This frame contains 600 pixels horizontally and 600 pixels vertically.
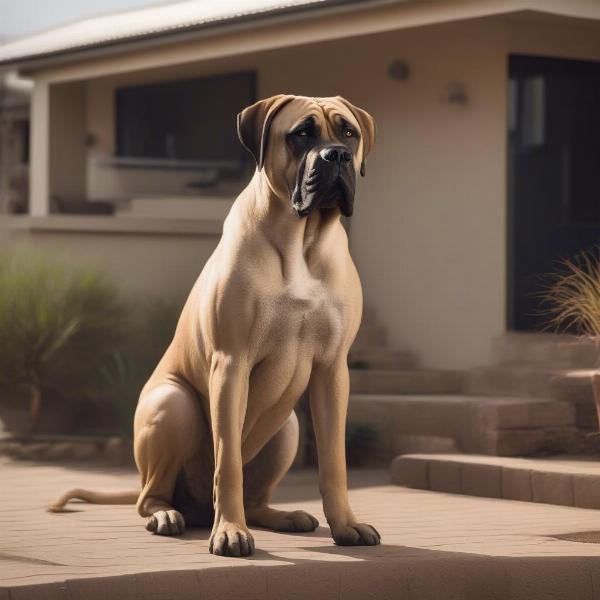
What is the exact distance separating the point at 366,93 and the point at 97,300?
130 inches

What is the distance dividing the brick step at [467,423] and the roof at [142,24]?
3206 mm

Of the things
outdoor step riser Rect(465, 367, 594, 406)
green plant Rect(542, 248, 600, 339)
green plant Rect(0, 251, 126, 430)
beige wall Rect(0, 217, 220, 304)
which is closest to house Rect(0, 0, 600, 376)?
beige wall Rect(0, 217, 220, 304)

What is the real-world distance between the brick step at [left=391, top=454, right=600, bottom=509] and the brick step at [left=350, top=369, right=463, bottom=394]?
2097 mm

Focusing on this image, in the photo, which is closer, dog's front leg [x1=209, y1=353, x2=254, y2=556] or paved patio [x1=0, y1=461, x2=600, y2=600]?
paved patio [x1=0, y1=461, x2=600, y2=600]

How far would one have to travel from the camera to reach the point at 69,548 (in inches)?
225

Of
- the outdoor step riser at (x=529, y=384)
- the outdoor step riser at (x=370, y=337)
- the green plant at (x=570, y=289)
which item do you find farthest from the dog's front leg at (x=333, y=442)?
the outdoor step riser at (x=370, y=337)

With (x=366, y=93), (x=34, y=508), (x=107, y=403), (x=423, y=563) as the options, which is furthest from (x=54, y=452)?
(x=423, y=563)

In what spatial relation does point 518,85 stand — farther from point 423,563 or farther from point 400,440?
point 423,563

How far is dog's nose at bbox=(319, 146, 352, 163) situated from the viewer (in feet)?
17.4

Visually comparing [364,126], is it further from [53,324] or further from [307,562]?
[53,324]

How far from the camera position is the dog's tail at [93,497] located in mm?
6941

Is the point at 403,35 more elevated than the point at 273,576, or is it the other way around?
the point at 403,35

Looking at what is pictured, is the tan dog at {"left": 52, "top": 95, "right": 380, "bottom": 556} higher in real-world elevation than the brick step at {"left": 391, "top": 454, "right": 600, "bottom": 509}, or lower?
higher

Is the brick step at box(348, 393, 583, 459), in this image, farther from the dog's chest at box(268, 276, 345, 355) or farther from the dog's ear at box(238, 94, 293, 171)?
the dog's ear at box(238, 94, 293, 171)
